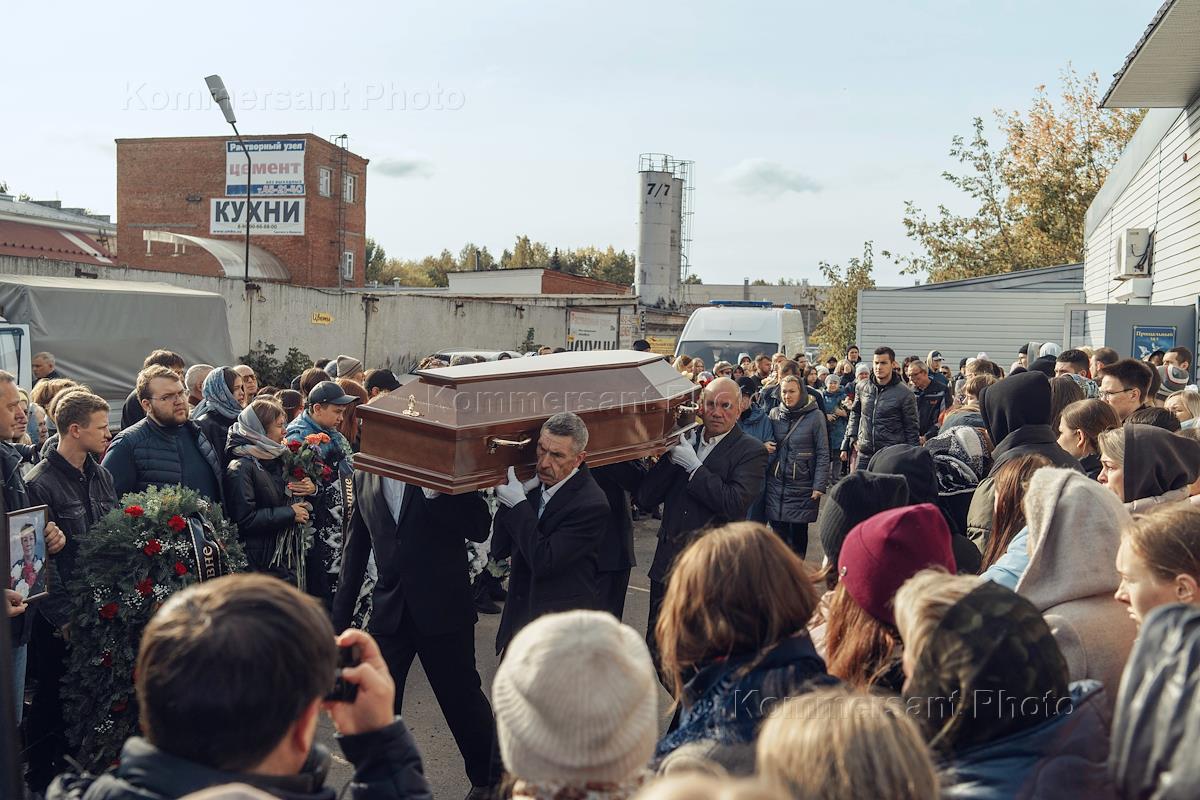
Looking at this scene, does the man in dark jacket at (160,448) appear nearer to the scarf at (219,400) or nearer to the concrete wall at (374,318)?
the scarf at (219,400)

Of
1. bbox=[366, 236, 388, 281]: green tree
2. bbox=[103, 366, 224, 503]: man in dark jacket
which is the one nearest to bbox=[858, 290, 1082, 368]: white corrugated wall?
bbox=[103, 366, 224, 503]: man in dark jacket

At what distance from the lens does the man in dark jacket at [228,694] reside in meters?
1.64

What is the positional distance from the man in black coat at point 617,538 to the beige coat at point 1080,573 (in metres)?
2.29

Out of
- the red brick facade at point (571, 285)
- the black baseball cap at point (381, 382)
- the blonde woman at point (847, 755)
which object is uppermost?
the red brick facade at point (571, 285)

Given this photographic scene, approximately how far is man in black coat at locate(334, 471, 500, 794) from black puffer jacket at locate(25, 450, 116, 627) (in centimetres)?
130

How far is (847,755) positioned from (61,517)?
3.95 m

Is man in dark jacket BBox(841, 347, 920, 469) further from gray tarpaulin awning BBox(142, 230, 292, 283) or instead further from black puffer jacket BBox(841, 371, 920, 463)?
gray tarpaulin awning BBox(142, 230, 292, 283)

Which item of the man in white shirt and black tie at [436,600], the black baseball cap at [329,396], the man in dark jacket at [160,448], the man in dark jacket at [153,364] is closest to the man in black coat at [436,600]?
the man in white shirt and black tie at [436,600]

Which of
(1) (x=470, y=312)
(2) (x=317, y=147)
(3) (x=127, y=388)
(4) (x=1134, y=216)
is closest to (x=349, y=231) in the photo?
(2) (x=317, y=147)

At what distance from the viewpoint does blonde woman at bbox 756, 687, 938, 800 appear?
149cm

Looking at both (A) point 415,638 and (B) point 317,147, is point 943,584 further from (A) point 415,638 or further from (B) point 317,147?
(B) point 317,147

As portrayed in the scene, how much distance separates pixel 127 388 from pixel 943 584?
48.1ft

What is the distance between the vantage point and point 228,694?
164 centimetres

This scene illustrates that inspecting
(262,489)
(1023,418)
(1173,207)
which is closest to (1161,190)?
(1173,207)
